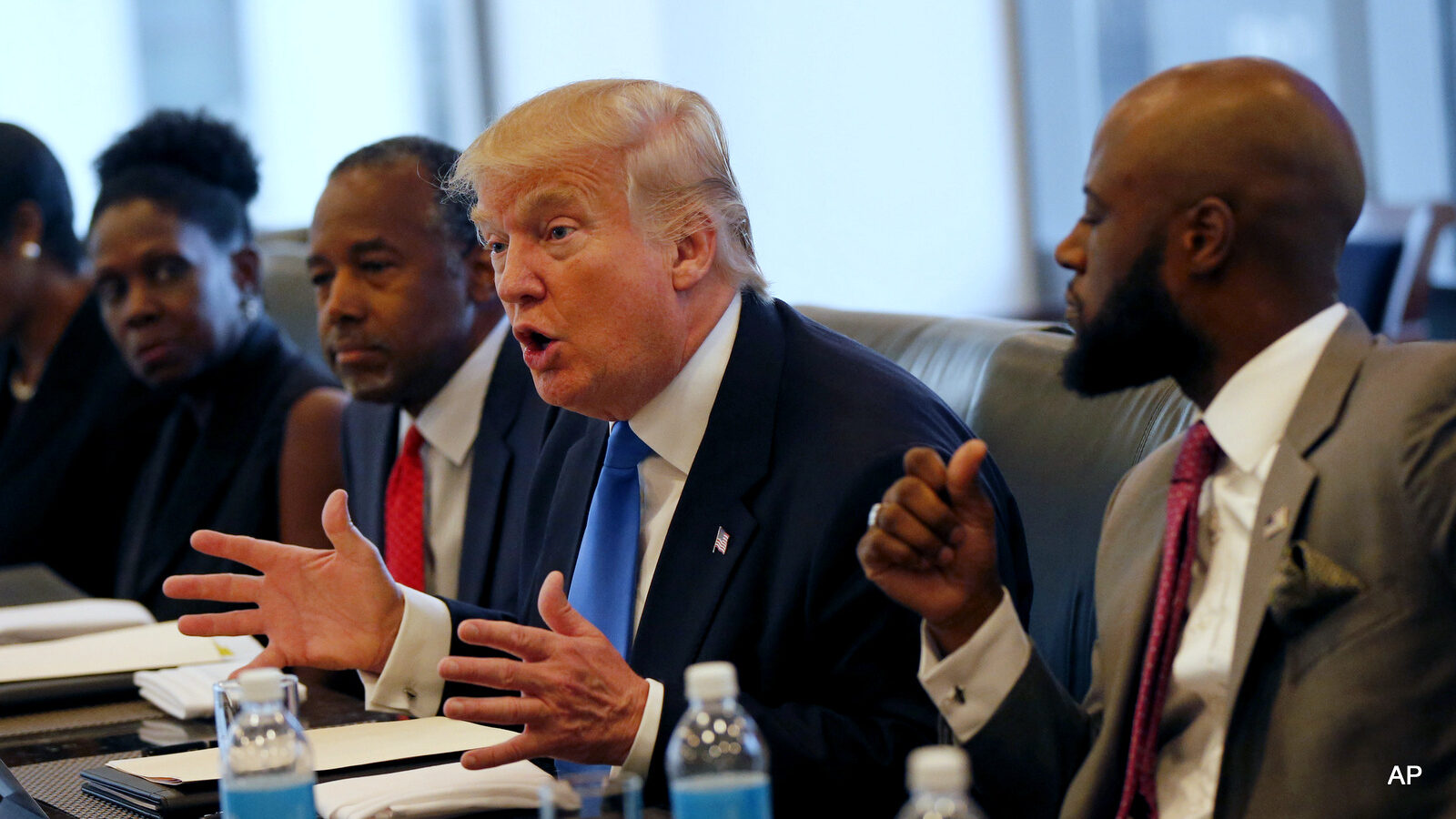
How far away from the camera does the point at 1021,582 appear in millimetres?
1629

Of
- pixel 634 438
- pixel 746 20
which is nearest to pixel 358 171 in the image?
pixel 634 438

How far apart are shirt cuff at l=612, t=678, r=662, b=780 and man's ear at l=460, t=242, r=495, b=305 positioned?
3.98 ft

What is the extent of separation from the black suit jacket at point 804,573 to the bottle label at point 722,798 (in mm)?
452

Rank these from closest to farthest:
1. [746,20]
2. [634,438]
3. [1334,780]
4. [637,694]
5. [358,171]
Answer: [1334,780]
[637,694]
[634,438]
[358,171]
[746,20]

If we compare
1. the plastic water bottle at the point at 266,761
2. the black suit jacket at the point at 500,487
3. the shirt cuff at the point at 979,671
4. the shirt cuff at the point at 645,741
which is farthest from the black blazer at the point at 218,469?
the shirt cuff at the point at 979,671

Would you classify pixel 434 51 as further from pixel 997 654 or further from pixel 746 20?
pixel 997 654

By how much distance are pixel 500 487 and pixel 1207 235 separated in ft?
4.11

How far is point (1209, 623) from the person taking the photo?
1.29m

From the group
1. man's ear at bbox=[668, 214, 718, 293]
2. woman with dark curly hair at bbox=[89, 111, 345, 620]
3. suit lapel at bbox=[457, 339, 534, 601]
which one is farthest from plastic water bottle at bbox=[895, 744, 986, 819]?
woman with dark curly hair at bbox=[89, 111, 345, 620]

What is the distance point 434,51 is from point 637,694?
5.09 metres

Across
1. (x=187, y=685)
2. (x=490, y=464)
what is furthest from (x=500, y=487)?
(x=187, y=685)

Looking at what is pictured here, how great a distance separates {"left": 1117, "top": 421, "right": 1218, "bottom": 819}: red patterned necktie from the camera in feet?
4.22

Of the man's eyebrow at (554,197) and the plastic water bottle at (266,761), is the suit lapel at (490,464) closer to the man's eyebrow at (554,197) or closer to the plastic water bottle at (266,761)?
the man's eyebrow at (554,197)

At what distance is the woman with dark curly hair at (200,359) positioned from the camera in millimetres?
2799
